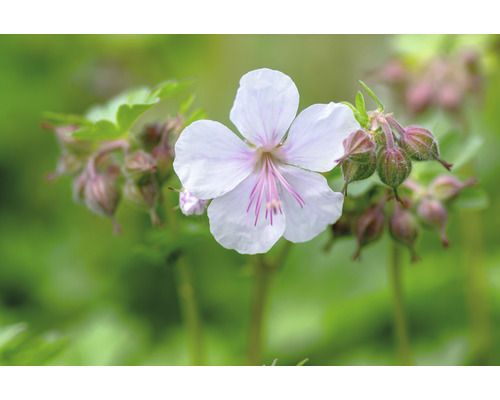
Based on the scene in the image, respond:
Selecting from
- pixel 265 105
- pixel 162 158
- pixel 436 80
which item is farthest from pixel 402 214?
pixel 436 80

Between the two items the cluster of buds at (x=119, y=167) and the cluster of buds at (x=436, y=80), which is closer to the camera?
the cluster of buds at (x=119, y=167)

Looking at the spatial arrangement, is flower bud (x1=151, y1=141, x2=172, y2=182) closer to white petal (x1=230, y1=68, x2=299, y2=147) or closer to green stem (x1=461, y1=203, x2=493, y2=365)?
white petal (x1=230, y1=68, x2=299, y2=147)

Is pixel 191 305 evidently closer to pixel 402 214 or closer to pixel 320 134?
pixel 402 214

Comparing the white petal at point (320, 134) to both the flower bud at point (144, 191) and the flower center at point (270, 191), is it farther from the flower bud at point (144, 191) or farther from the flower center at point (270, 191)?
the flower bud at point (144, 191)

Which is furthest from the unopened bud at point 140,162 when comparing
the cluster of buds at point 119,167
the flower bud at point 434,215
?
the flower bud at point 434,215

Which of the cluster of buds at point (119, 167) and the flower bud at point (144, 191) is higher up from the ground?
the cluster of buds at point (119, 167)

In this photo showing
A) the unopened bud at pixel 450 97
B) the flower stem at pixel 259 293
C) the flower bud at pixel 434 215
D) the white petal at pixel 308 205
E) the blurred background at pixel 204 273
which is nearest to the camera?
the white petal at pixel 308 205

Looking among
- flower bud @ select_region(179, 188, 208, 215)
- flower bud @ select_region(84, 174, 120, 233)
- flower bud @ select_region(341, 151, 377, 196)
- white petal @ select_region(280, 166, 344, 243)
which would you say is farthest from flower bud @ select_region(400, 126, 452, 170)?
flower bud @ select_region(84, 174, 120, 233)

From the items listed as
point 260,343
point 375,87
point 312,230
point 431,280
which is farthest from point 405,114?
point 312,230
